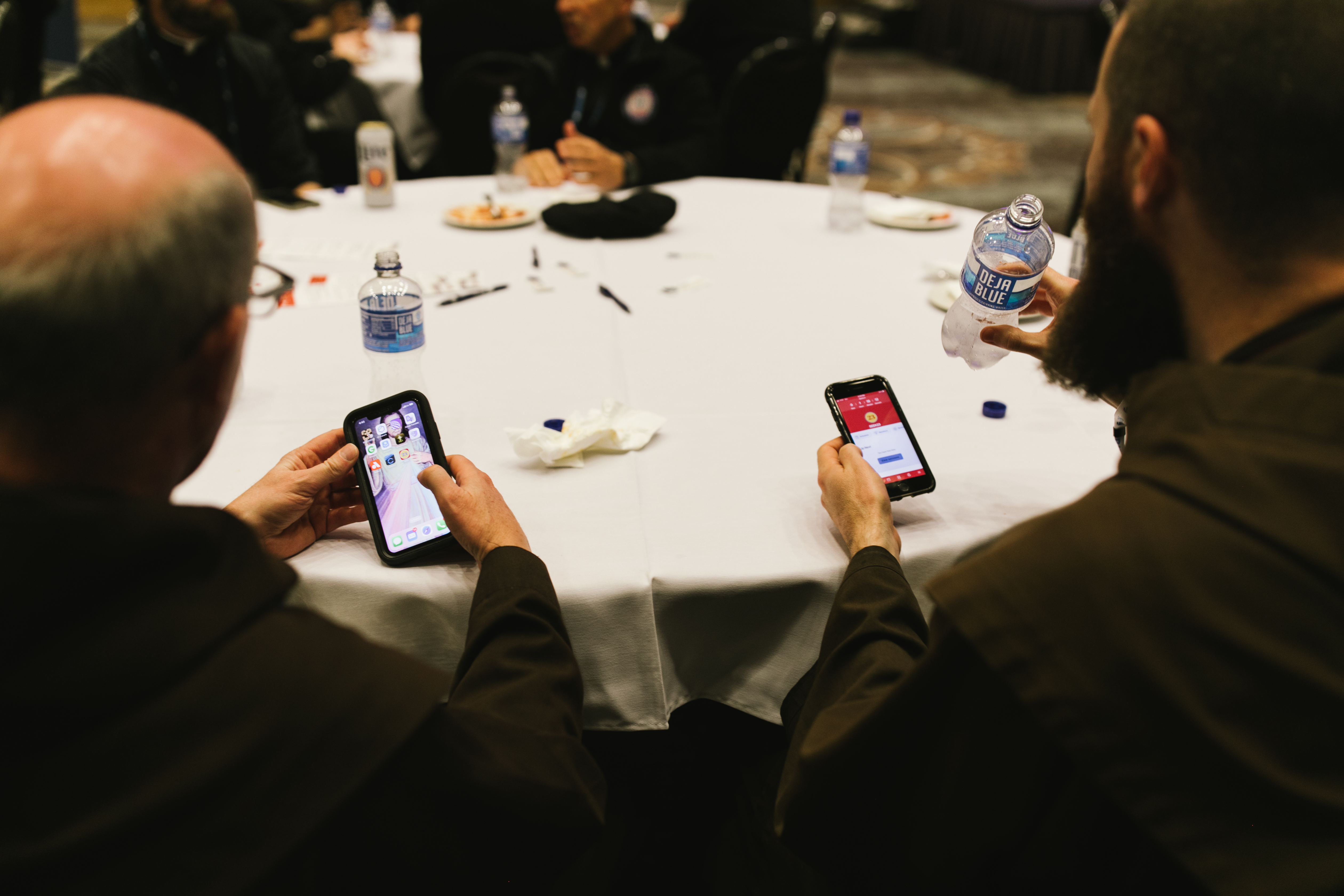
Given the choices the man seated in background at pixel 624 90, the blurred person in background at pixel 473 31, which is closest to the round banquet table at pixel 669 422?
the man seated in background at pixel 624 90

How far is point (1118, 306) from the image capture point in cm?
79

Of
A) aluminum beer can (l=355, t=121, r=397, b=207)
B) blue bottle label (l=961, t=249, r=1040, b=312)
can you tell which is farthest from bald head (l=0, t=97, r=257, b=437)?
aluminum beer can (l=355, t=121, r=397, b=207)

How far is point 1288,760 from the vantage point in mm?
594

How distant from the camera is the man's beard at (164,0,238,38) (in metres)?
2.92

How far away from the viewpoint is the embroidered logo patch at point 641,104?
308 centimetres

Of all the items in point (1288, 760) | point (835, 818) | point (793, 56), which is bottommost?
point (835, 818)

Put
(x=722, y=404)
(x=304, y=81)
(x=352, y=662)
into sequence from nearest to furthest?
(x=352, y=662)
(x=722, y=404)
(x=304, y=81)

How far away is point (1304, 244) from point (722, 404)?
0.86 m

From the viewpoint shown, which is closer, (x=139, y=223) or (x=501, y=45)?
(x=139, y=223)

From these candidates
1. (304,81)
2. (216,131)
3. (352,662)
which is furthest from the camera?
(304,81)

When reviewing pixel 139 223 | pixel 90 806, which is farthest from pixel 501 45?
pixel 90 806

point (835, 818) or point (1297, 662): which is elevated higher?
point (1297, 662)

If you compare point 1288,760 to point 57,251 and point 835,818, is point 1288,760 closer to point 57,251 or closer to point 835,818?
point 835,818

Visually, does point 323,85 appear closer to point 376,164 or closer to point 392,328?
point 376,164
